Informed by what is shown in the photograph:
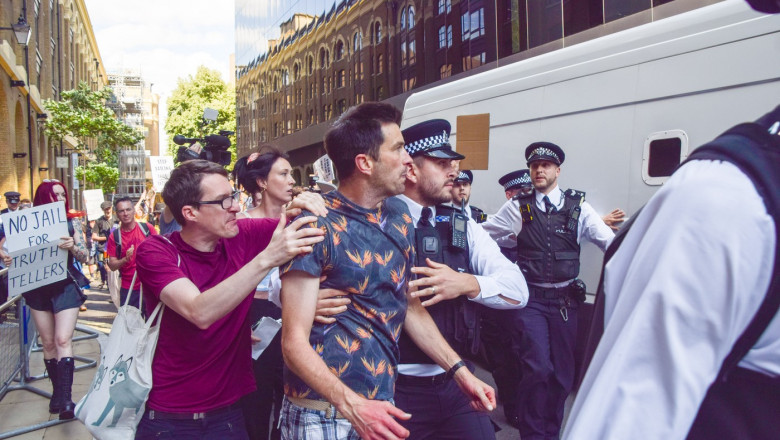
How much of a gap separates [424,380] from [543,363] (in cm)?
230

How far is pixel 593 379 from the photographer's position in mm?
945

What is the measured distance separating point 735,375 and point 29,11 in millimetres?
28177

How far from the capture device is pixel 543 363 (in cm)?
488

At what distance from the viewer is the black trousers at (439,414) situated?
2809 millimetres

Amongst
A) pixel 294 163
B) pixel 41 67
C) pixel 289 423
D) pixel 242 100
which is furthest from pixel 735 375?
pixel 242 100

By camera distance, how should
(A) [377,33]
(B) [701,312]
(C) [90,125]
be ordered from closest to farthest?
(B) [701,312], (A) [377,33], (C) [90,125]

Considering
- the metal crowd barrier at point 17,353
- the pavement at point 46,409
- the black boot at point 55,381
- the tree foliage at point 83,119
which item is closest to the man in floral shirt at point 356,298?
the pavement at point 46,409

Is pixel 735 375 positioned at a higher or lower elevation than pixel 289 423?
higher

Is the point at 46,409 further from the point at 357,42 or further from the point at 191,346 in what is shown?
the point at 357,42

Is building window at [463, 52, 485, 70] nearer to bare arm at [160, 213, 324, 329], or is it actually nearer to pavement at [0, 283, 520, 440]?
pavement at [0, 283, 520, 440]

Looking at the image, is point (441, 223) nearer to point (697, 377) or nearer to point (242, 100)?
point (697, 377)

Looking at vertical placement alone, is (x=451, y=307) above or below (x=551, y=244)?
below

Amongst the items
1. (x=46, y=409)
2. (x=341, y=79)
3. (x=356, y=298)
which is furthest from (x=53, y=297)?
(x=341, y=79)

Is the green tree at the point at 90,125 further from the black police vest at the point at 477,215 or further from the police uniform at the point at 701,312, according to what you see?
the police uniform at the point at 701,312
